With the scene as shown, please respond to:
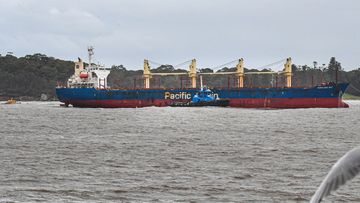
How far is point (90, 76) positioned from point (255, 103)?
28267 millimetres

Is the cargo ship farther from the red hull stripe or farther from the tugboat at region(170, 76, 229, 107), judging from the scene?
the tugboat at region(170, 76, 229, 107)

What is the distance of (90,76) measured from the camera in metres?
99.9

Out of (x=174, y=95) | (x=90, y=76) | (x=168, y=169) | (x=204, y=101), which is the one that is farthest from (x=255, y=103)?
(x=168, y=169)

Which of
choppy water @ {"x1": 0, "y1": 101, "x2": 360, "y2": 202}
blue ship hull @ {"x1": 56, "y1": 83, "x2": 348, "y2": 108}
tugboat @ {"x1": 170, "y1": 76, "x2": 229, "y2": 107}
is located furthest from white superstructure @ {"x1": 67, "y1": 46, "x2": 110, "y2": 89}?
choppy water @ {"x1": 0, "y1": 101, "x2": 360, "y2": 202}

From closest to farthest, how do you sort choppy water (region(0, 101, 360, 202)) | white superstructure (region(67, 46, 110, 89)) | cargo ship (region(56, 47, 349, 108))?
1. choppy water (region(0, 101, 360, 202))
2. cargo ship (region(56, 47, 349, 108))
3. white superstructure (region(67, 46, 110, 89))

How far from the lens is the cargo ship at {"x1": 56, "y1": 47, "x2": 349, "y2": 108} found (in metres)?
85.3

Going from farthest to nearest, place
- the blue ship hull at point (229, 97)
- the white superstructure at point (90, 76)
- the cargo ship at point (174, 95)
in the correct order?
1. the white superstructure at point (90, 76)
2. the cargo ship at point (174, 95)
3. the blue ship hull at point (229, 97)

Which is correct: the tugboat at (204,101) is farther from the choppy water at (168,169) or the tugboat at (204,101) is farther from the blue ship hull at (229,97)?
→ the choppy water at (168,169)

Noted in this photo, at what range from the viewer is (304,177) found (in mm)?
18375

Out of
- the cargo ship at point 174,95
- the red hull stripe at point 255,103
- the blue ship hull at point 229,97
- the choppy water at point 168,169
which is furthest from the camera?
the red hull stripe at point 255,103

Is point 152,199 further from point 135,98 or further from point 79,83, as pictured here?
point 79,83

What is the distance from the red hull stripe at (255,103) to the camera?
86.3 metres

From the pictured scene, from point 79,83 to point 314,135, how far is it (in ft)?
218

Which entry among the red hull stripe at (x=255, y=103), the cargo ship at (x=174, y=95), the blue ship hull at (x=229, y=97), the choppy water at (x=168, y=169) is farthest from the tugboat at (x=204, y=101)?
the choppy water at (x=168, y=169)
